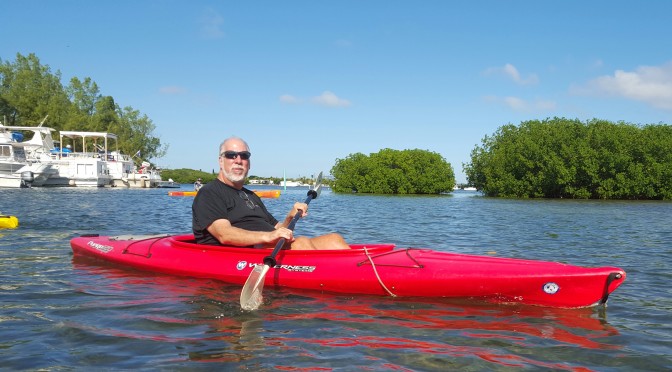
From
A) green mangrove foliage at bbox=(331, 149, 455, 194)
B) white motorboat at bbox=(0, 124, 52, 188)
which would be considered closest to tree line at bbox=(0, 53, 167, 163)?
white motorboat at bbox=(0, 124, 52, 188)

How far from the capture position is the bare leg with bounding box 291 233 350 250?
6.28 m

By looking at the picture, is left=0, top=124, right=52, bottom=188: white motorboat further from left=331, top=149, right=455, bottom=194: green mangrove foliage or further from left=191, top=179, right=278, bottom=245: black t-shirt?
left=331, top=149, right=455, bottom=194: green mangrove foliage

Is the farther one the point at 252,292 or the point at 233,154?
the point at 233,154

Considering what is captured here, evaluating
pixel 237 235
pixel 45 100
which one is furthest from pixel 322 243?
pixel 45 100

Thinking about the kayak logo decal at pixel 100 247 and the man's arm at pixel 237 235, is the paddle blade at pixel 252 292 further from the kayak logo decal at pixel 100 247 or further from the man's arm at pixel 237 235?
the kayak logo decal at pixel 100 247

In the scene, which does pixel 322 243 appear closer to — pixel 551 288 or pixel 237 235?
pixel 237 235

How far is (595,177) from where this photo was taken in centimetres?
4659

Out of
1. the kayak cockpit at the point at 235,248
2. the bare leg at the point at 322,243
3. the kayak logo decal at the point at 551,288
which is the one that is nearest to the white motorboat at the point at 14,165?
the kayak cockpit at the point at 235,248

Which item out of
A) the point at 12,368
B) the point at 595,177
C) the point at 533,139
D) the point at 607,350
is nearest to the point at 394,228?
the point at 607,350

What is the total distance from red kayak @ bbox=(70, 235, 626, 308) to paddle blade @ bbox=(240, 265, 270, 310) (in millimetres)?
750

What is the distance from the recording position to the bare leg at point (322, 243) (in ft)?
20.6

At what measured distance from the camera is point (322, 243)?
634 centimetres

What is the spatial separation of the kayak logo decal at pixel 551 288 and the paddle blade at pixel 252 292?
9.38ft

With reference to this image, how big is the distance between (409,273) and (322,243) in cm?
123
